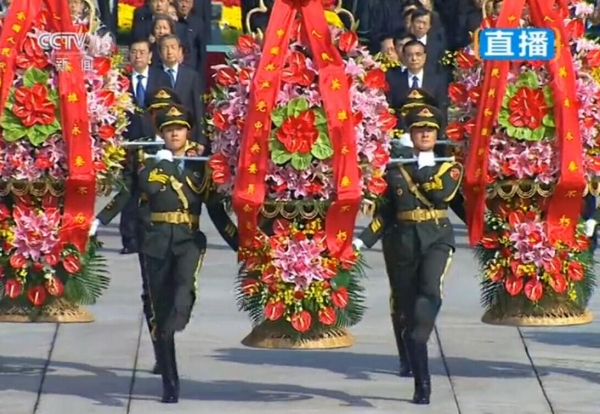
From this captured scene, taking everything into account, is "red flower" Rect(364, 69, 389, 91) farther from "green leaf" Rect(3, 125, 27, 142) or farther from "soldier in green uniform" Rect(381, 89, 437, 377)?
"green leaf" Rect(3, 125, 27, 142)

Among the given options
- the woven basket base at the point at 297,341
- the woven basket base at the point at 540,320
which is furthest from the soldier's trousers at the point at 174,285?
the woven basket base at the point at 540,320

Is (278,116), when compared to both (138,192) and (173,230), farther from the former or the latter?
(138,192)

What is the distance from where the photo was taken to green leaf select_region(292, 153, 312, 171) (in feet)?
36.2

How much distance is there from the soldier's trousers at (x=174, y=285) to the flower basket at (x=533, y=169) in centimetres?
166

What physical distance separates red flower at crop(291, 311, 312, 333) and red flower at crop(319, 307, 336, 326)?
75mm

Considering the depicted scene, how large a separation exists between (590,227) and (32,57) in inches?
138

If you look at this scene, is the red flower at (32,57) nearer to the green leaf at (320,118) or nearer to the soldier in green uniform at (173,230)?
the soldier in green uniform at (173,230)

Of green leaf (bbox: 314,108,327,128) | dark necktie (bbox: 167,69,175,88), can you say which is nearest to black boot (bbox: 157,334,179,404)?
green leaf (bbox: 314,108,327,128)

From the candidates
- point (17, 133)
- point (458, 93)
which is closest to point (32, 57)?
point (17, 133)

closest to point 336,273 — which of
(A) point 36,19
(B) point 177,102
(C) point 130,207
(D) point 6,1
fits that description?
(B) point 177,102

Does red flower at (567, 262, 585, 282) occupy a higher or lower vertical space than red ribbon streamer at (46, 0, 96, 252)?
lower

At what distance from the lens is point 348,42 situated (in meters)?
11.3

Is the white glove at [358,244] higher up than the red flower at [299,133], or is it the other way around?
the red flower at [299,133]

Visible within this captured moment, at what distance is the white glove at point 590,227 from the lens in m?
12.4
